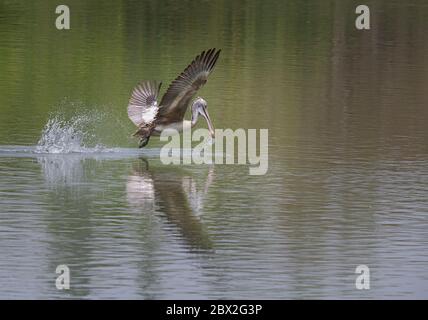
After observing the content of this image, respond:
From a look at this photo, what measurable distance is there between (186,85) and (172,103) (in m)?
0.54

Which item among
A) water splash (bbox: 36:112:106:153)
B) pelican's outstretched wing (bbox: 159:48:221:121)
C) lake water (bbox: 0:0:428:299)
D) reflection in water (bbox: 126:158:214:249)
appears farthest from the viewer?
water splash (bbox: 36:112:106:153)

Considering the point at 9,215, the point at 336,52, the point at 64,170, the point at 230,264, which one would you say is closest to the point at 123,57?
the point at 336,52

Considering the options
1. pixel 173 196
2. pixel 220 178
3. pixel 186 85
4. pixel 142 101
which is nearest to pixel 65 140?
pixel 142 101

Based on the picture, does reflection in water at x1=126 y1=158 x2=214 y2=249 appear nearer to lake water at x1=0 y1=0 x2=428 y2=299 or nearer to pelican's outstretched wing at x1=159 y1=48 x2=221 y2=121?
lake water at x1=0 y1=0 x2=428 y2=299

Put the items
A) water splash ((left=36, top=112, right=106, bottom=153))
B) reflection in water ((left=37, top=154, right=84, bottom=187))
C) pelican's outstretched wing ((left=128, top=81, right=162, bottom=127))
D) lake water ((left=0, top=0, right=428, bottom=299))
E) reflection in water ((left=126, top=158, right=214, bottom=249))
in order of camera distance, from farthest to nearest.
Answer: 1. water splash ((left=36, top=112, right=106, bottom=153))
2. pelican's outstretched wing ((left=128, top=81, right=162, bottom=127))
3. reflection in water ((left=37, top=154, right=84, bottom=187))
4. reflection in water ((left=126, top=158, right=214, bottom=249))
5. lake water ((left=0, top=0, right=428, bottom=299))

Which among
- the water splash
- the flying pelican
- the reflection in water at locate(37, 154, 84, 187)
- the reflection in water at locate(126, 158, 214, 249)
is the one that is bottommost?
the reflection in water at locate(126, 158, 214, 249)

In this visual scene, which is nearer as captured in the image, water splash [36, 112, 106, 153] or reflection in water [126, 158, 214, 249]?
reflection in water [126, 158, 214, 249]

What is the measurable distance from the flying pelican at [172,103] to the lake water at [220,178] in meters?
0.43

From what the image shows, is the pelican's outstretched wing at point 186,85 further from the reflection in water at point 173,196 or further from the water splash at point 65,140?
the water splash at point 65,140

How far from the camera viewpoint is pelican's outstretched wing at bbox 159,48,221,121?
16.7 m

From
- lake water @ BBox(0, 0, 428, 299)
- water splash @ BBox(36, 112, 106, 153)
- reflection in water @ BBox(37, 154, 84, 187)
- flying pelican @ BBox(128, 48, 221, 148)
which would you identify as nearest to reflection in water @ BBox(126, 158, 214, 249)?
lake water @ BBox(0, 0, 428, 299)

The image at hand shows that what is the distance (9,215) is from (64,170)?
2.46 metres

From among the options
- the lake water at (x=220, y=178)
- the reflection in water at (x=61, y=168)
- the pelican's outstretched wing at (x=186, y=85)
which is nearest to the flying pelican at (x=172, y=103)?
the pelican's outstretched wing at (x=186, y=85)

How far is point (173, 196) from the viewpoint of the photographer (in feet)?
51.9
